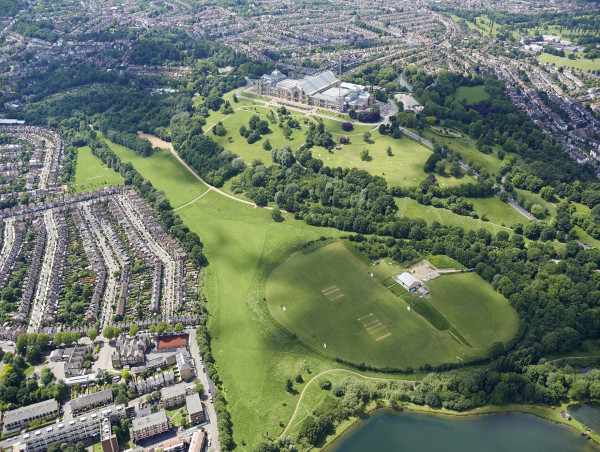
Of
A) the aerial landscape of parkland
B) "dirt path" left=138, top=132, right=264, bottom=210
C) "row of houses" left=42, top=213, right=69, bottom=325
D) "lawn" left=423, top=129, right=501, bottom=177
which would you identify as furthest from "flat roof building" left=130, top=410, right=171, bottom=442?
"lawn" left=423, top=129, right=501, bottom=177

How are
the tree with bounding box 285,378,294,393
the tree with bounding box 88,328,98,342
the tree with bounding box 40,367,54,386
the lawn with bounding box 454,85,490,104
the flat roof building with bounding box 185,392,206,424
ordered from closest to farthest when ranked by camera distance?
1. the flat roof building with bounding box 185,392,206,424
2. the tree with bounding box 285,378,294,393
3. the tree with bounding box 40,367,54,386
4. the tree with bounding box 88,328,98,342
5. the lawn with bounding box 454,85,490,104

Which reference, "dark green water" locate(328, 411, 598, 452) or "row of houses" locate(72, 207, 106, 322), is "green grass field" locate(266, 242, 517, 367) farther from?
"row of houses" locate(72, 207, 106, 322)

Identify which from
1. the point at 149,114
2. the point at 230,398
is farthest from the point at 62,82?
the point at 230,398

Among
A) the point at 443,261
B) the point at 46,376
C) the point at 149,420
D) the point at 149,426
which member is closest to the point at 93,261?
the point at 46,376

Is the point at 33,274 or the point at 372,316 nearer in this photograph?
the point at 372,316

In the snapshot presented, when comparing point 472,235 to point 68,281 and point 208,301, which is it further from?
point 68,281

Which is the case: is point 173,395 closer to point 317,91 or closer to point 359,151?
point 359,151
